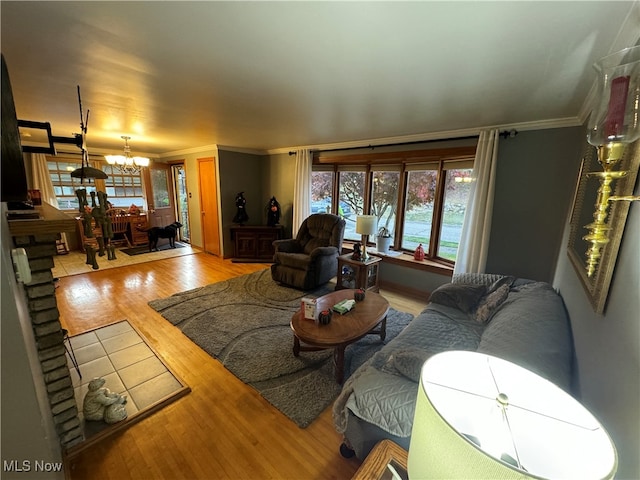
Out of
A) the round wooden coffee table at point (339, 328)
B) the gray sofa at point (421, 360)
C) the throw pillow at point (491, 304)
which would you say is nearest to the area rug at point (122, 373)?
the round wooden coffee table at point (339, 328)

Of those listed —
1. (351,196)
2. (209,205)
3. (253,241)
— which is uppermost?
(351,196)

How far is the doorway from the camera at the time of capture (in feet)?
21.1

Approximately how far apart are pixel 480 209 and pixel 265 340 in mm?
2760

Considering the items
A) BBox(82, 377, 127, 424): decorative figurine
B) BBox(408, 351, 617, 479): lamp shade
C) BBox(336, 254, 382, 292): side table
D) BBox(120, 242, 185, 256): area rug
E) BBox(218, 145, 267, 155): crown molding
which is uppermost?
BBox(218, 145, 267, 155): crown molding

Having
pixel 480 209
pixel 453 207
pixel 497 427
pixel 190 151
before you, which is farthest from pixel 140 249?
pixel 497 427

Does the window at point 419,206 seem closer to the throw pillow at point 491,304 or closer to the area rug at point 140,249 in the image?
the throw pillow at point 491,304

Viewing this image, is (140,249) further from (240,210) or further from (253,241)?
(253,241)

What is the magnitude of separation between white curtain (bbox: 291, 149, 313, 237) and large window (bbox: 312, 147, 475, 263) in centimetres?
21

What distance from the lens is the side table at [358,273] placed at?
3.46 meters

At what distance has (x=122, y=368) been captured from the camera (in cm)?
217

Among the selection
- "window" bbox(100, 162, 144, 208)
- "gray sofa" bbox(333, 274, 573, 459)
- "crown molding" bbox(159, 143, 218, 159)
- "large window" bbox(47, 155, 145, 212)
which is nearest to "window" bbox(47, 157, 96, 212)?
"large window" bbox(47, 155, 145, 212)

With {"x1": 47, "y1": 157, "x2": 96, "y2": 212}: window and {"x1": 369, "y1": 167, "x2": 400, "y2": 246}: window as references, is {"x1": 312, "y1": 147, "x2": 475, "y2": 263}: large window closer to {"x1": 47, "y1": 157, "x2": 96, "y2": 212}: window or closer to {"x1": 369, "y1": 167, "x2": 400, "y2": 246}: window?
{"x1": 369, "y1": 167, "x2": 400, "y2": 246}: window

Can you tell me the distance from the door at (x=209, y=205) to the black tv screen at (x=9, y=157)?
4.17 metres

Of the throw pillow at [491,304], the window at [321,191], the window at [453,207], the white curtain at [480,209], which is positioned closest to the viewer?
the throw pillow at [491,304]
